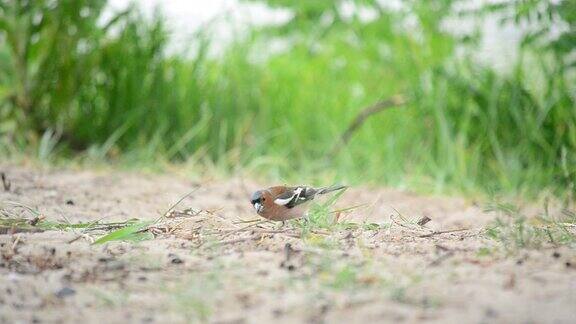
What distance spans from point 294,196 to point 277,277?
0.88 meters

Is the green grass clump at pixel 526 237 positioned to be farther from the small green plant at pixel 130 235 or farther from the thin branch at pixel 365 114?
the thin branch at pixel 365 114

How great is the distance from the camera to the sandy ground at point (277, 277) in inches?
83.5

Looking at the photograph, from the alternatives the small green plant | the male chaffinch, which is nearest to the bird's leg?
the male chaffinch

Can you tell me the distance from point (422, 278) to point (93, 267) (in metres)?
1.05

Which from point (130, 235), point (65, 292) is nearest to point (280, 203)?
point (130, 235)

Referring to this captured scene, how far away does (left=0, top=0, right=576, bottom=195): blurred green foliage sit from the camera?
231 inches

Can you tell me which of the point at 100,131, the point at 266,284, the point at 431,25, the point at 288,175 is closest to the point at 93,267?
the point at 266,284

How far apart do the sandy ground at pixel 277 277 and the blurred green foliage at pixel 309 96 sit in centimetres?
275

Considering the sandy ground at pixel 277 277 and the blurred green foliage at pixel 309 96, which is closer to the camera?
the sandy ground at pixel 277 277

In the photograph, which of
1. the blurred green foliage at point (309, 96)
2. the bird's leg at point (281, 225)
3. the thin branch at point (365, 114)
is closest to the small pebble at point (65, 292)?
the bird's leg at point (281, 225)

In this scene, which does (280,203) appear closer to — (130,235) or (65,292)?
(130,235)

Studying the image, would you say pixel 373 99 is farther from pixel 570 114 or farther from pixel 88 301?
pixel 88 301

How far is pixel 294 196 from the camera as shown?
3.28 meters

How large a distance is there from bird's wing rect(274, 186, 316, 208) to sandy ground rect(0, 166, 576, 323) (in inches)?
4.3
